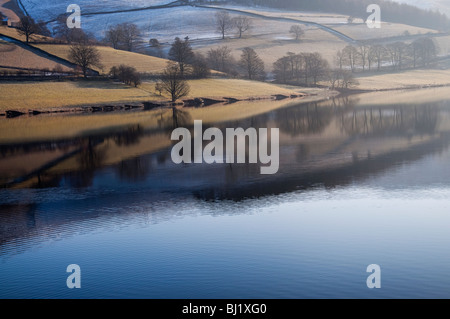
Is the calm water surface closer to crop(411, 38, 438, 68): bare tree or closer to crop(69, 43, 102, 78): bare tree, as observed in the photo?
crop(69, 43, 102, 78): bare tree

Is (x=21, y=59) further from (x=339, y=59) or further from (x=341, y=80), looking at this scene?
(x=339, y=59)

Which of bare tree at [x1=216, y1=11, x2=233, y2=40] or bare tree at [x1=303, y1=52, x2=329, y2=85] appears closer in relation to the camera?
bare tree at [x1=303, y1=52, x2=329, y2=85]

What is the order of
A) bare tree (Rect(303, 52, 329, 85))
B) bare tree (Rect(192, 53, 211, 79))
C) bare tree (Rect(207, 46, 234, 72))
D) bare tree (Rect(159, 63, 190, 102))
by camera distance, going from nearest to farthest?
bare tree (Rect(159, 63, 190, 102))
bare tree (Rect(192, 53, 211, 79))
bare tree (Rect(303, 52, 329, 85))
bare tree (Rect(207, 46, 234, 72))

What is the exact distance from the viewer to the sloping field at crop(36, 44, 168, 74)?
97363 millimetres

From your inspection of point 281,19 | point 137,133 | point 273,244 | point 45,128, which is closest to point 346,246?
point 273,244

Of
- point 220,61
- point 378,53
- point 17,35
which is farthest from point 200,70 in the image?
point 378,53

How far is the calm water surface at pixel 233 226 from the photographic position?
12719 millimetres

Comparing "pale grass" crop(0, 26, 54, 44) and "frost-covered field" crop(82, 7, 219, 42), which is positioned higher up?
"frost-covered field" crop(82, 7, 219, 42)

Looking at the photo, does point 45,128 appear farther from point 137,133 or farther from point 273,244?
point 273,244

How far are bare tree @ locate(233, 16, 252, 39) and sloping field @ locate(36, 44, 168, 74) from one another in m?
34.3

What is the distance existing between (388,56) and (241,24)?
34524 millimetres

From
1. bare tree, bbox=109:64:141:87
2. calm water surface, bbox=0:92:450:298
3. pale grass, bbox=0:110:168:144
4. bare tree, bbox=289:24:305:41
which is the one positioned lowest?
calm water surface, bbox=0:92:450:298

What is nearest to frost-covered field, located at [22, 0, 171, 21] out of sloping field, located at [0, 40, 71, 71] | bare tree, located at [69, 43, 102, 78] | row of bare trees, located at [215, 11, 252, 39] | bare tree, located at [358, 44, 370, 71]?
row of bare trees, located at [215, 11, 252, 39]

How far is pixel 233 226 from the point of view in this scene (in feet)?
55.3
